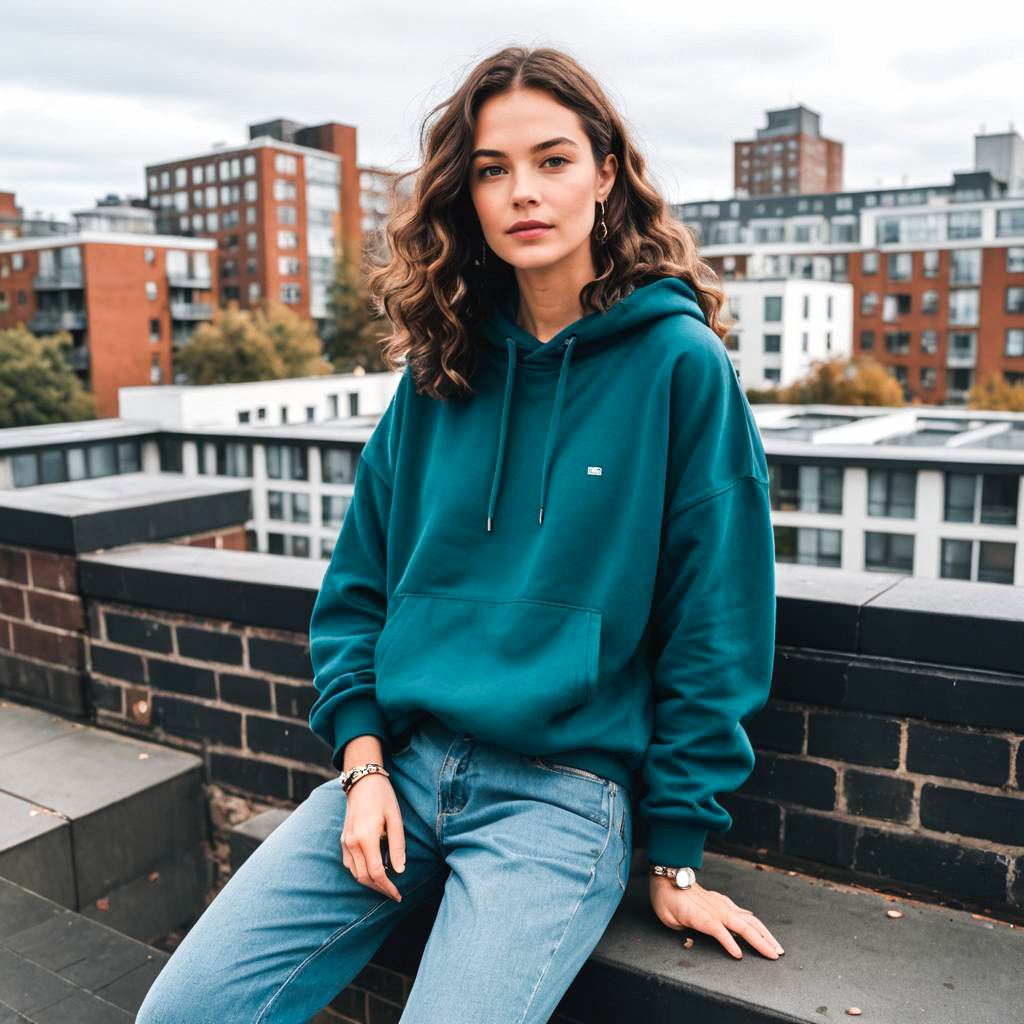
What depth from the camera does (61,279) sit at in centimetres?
5906

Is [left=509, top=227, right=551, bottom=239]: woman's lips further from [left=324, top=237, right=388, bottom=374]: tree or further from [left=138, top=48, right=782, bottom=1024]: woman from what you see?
[left=324, top=237, right=388, bottom=374]: tree

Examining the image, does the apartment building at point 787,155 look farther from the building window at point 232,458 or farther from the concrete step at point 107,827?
the concrete step at point 107,827

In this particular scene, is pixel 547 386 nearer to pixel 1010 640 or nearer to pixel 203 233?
pixel 1010 640

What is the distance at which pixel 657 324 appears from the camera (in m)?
2.03

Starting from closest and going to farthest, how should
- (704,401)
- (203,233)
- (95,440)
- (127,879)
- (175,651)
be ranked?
(704,401), (127,879), (175,651), (95,440), (203,233)

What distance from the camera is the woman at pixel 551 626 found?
1894 mm

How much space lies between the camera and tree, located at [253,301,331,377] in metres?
59.6

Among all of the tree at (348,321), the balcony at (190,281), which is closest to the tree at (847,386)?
the tree at (348,321)

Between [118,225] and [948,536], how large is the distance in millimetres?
52273

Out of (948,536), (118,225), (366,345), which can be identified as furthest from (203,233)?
(948,536)

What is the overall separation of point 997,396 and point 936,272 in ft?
40.3

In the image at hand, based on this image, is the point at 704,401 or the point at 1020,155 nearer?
the point at 704,401

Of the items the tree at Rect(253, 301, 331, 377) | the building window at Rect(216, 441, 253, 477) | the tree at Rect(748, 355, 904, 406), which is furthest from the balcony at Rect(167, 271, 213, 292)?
the tree at Rect(748, 355, 904, 406)

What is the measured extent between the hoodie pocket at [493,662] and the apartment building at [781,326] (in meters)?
63.0
